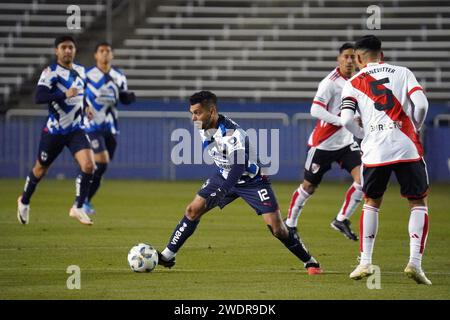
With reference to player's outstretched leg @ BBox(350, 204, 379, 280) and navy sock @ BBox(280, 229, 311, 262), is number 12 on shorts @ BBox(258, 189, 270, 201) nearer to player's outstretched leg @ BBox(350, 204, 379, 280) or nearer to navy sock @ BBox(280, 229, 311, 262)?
navy sock @ BBox(280, 229, 311, 262)

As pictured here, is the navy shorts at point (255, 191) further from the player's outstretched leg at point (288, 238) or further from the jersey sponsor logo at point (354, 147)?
the jersey sponsor logo at point (354, 147)

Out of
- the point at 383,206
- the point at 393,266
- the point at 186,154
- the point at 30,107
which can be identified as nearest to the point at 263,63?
the point at 186,154

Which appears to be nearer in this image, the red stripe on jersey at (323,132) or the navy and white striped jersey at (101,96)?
the red stripe on jersey at (323,132)

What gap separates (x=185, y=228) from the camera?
32.5 ft

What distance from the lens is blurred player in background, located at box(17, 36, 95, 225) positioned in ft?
47.4

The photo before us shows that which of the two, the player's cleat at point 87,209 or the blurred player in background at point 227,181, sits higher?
the blurred player in background at point 227,181

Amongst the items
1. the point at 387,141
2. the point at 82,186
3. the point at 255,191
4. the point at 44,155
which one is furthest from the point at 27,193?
the point at 387,141

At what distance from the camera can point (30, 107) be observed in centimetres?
2870

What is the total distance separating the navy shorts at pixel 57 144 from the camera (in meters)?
14.7

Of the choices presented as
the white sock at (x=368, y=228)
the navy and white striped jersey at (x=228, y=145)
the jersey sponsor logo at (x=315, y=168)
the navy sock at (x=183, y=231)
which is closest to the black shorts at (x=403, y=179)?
the white sock at (x=368, y=228)

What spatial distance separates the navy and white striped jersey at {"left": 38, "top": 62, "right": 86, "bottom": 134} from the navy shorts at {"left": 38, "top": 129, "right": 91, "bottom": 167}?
0.24 ft

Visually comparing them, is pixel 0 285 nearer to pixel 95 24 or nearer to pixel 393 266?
pixel 393 266

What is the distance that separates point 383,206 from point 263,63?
11.9 meters

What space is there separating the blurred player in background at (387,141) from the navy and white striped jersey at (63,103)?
5992 millimetres
